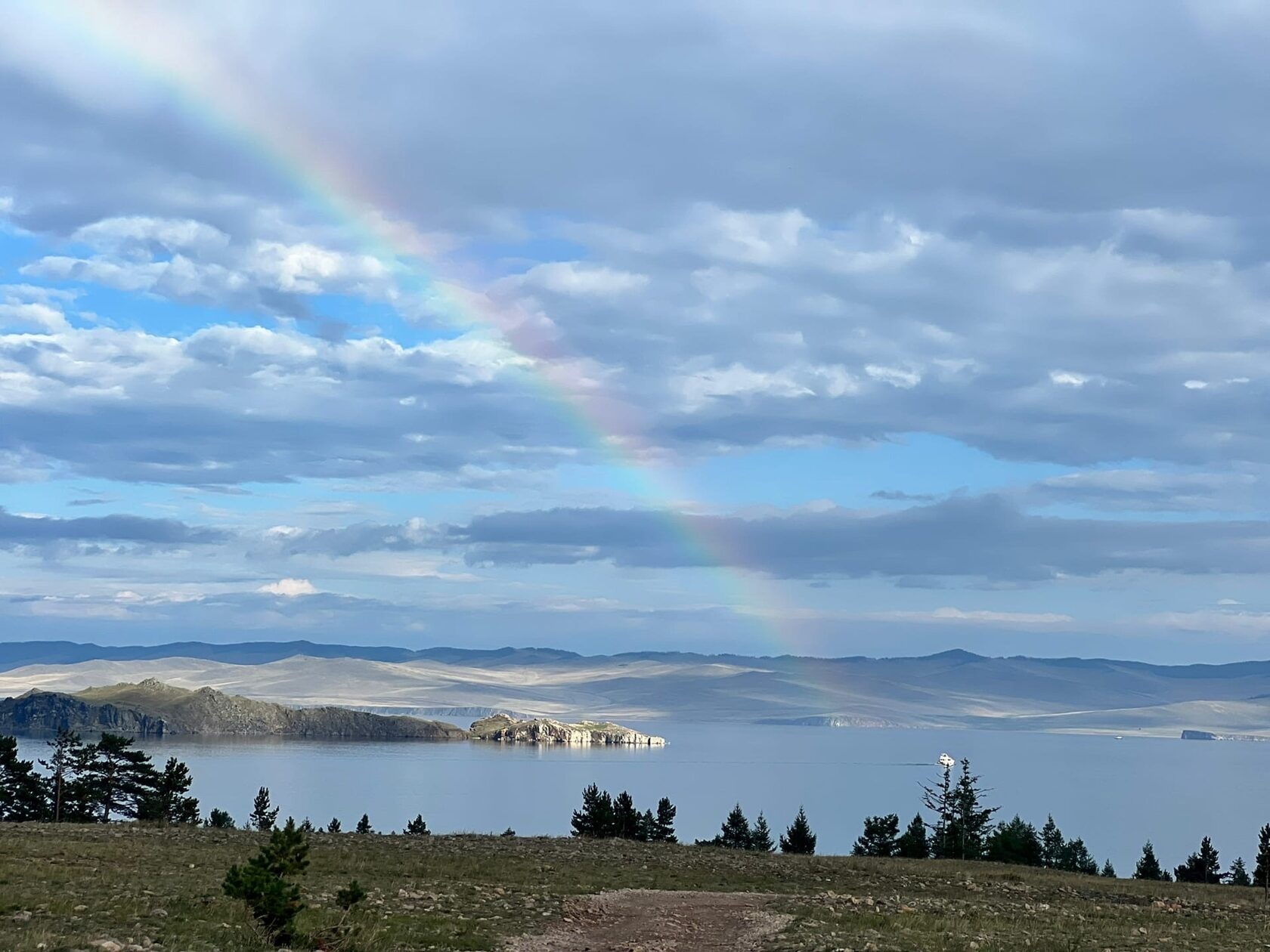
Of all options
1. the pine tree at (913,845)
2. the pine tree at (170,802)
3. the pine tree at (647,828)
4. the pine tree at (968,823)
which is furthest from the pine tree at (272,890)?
the pine tree at (968,823)

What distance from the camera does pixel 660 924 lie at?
1168 inches

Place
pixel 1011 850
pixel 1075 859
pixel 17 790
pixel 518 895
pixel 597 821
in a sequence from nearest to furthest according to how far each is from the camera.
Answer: pixel 518 895, pixel 597 821, pixel 17 790, pixel 1011 850, pixel 1075 859

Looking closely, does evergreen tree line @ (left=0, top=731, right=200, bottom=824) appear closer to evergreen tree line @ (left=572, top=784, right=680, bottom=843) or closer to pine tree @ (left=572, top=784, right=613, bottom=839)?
pine tree @ (left=572, top=784, right=613, bottom=839)

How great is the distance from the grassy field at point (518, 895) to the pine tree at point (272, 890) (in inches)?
23.3

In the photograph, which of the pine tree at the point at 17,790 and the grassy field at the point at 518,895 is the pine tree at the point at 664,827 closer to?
the grassy field at the point at 518,895

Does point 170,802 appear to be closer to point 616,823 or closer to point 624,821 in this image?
point 616,823

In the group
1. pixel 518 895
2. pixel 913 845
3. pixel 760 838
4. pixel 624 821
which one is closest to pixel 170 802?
pixel 624 821

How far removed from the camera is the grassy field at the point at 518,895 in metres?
24.9

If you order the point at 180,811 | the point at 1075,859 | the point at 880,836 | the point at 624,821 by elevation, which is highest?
the point at 624,821

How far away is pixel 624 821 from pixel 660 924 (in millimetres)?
42501

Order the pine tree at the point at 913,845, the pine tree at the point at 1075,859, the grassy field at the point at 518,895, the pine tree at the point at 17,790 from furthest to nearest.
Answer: the pine tree at the point at 1075,859, the pine tree at the point at 913,845, the pine tree at the point at 17,790, the grassy field at the point at 518,895

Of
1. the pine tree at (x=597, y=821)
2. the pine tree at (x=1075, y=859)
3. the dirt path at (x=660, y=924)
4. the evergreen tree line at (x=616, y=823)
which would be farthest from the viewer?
the pine tree at (x=1075, y=859)

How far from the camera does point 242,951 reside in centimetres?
2197

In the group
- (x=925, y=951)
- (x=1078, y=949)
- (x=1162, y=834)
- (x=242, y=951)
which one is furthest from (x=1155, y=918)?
(x=1162, y=834)
